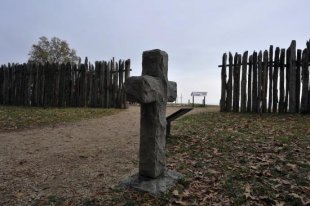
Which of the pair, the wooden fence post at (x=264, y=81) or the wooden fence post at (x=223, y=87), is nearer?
the wooden fence post at (x=264, y=81)

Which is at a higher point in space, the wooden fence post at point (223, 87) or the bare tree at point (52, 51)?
the bare tree at point (52, 51)

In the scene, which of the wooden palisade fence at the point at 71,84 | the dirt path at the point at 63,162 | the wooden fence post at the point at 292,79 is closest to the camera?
the dirt path at the point at 63,162

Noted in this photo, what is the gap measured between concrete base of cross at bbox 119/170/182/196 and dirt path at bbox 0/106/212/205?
0.27 m

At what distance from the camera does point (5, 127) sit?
8492 millimetres

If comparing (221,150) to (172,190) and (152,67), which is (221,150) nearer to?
A: (172,190)

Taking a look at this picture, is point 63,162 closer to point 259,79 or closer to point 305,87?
point 259,79

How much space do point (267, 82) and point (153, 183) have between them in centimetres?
778

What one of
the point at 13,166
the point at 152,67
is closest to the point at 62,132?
the point at 13,166

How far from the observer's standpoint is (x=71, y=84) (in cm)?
1409

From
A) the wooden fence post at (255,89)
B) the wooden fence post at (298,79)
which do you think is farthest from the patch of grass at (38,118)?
the wooden fence post at (298,79)

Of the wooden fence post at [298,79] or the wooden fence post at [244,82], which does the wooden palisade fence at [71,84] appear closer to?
the wooden fence post at [244,82]

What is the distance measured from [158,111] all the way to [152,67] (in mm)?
550

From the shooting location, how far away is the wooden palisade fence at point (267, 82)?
955cm

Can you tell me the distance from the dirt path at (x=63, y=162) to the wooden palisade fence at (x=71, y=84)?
617cm
